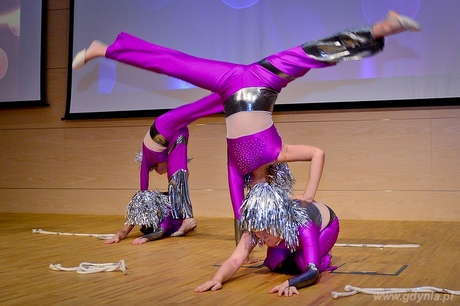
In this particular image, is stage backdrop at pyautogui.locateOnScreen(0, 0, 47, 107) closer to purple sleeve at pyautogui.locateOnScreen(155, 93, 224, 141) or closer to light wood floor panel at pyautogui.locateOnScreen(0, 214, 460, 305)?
light wood floor panel at pyautogui.locateOnScreen(0, 214, 460, 305)

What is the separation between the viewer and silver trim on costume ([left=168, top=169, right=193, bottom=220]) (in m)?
3.90

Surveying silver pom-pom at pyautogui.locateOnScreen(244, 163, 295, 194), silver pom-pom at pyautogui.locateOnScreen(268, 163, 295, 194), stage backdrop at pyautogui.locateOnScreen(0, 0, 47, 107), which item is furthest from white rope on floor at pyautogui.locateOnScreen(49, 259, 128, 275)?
stage backdrop at pyautogui.locateOnScreen(0, 0, 47, 107)

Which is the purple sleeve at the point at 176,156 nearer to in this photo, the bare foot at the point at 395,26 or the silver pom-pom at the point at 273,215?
the silver pom-pom at the point at 273,215

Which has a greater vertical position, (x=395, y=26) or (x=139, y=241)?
(x=395, y=26)

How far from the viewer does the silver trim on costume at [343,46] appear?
2.81 metres

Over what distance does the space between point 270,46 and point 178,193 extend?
1.85m

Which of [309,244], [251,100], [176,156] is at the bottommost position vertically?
[309,244]

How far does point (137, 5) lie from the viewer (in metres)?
5.65

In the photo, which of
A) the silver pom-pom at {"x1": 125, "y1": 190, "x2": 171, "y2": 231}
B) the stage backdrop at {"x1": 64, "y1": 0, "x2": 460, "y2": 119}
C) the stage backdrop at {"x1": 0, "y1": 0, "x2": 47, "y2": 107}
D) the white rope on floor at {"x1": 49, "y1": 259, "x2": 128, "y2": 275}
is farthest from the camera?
the stage backdrop at {"x1": 0, "y1": 0, "x2": 47, "y2": 107}

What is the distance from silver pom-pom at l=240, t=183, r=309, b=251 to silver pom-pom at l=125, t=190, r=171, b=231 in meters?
1.41

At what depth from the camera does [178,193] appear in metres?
3.91

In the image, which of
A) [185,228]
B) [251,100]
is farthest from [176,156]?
[251,100]

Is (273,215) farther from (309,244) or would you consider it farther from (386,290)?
(386,290)

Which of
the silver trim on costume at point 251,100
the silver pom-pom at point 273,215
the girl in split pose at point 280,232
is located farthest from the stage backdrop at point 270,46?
the silver pom-pom at point 273,215
